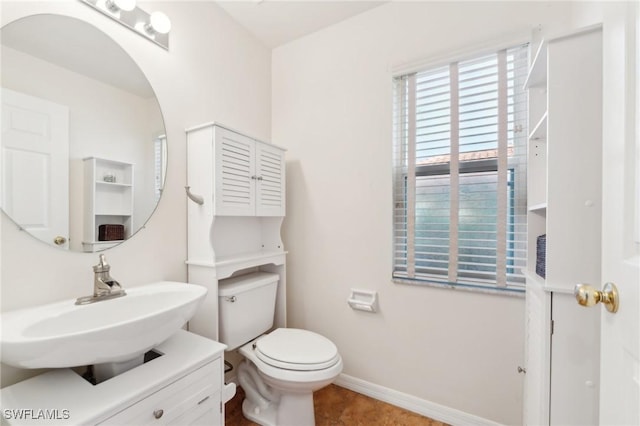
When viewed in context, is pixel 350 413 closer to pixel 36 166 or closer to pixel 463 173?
pixel 463 173

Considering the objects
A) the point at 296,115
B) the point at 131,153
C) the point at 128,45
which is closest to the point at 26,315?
the point at 131,153

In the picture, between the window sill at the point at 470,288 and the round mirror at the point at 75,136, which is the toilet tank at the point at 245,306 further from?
the window sill at the point at 470,288

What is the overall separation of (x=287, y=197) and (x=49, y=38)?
1431mm

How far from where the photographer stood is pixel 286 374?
4.39 ft

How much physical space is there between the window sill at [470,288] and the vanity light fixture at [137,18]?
186cm

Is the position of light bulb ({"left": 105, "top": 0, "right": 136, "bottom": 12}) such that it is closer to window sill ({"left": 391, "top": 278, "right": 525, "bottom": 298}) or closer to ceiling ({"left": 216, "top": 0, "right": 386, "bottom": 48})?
ceiling ({"left": 216, "top": 0, "right": 386, "bottom": 48})

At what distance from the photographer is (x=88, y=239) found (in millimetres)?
1139

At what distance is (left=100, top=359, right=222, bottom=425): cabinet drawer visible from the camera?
848 millimetres

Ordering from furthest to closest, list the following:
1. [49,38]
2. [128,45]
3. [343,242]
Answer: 1. [343,242]
2. [128,45]
3. [49,38]

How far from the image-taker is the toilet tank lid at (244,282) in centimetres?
153

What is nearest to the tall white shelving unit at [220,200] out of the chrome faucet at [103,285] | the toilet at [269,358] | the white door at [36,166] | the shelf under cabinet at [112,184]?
the toilet at [269,358]

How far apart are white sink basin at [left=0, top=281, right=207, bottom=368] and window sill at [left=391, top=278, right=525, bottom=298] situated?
1.15 metres

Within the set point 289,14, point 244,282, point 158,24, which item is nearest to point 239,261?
point 244,282

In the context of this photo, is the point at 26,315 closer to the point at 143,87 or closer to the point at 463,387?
the point at 143,87
